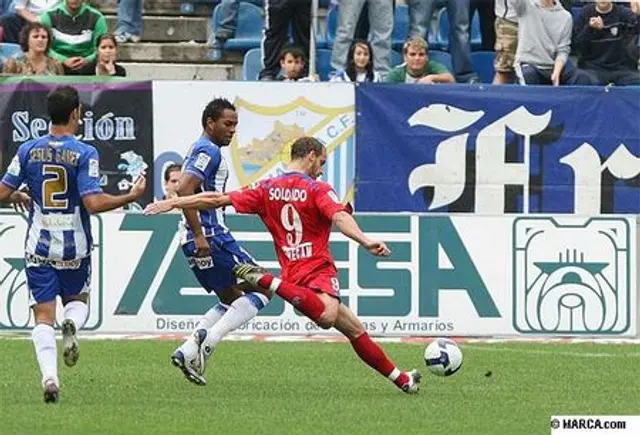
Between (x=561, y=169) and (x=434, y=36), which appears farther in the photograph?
(x=434, y=36)

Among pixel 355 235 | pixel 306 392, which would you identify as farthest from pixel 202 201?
pixel 306 392

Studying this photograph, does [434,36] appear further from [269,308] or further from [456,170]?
[269,308]

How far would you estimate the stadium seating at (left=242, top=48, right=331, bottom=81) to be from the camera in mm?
21781

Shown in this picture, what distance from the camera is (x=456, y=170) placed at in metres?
19.6

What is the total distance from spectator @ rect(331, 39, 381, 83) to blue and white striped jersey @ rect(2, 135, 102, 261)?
8.12 m

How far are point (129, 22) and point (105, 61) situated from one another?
2391 mm

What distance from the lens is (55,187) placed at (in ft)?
40.6

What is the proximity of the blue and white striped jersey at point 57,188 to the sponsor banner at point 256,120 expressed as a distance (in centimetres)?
694

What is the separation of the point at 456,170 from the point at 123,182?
11.4 ft

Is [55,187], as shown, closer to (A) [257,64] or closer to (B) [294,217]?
(B) [294,217]

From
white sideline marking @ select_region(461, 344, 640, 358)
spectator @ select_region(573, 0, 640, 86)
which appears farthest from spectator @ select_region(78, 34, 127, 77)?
white sideline marking @ select_region(461, 344, 640, 358)

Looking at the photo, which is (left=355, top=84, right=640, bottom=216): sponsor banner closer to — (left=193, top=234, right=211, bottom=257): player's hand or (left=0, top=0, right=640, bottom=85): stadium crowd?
(left=0, top=0, right=640, bottom=85): stadium crowd

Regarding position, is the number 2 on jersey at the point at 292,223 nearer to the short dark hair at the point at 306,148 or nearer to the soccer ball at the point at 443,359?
the short dark hair at the point at 306,148

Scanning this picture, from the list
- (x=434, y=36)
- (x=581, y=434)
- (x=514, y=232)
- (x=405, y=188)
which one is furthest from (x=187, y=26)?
→ (x=581, y=434)
